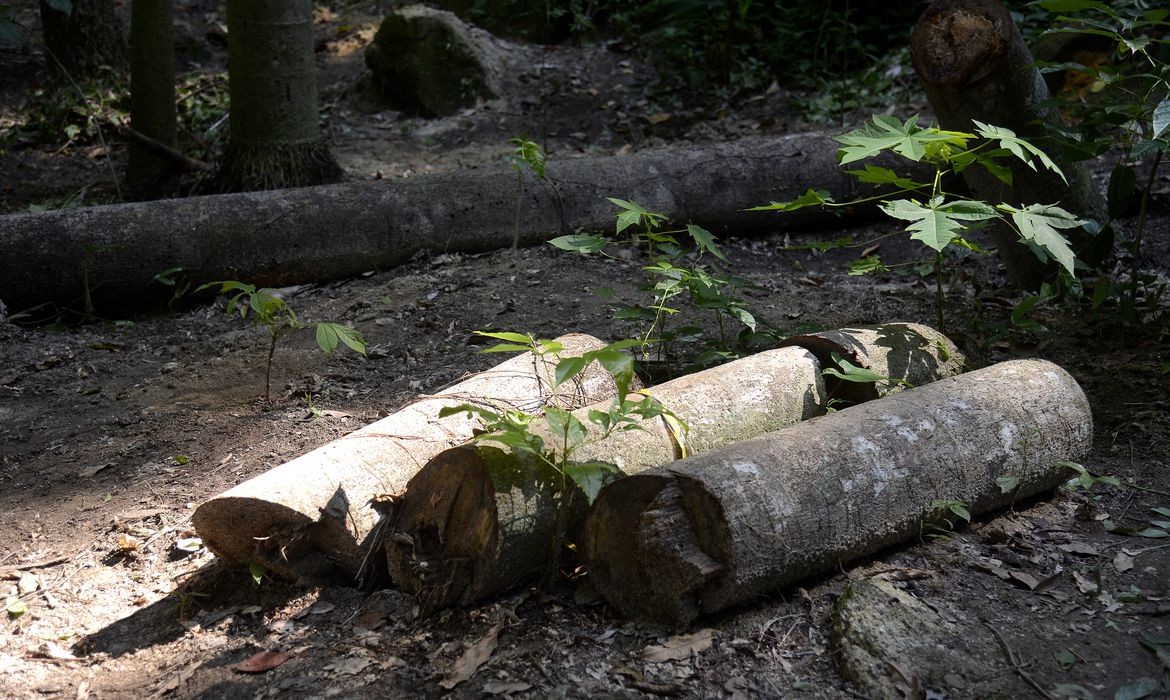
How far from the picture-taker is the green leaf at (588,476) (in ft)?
7.25

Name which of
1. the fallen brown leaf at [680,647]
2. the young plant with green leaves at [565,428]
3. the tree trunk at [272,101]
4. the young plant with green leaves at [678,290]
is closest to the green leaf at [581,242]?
the young plant with green leaves at [678,290]

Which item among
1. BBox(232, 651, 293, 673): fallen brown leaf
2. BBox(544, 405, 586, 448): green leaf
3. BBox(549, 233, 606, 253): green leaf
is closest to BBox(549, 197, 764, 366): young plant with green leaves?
BBox(549, 233, 606, 253): green leaf

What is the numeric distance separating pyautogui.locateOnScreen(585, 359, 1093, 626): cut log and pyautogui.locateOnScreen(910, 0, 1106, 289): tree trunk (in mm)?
1449

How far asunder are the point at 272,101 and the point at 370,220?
4.13 feet

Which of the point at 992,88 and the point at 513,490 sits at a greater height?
the point at 992,88

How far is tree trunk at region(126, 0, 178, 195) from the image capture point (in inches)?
250

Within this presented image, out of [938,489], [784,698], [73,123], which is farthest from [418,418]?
[73,123]

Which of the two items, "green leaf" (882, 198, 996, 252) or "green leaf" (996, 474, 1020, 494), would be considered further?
"green leaf" (996, 474, 1020, 494)

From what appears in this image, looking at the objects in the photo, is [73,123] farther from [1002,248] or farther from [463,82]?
[1002,248]

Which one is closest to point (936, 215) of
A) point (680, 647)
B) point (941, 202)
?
point (941, 202)

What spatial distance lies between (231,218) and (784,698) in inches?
165

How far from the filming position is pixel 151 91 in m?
6.57

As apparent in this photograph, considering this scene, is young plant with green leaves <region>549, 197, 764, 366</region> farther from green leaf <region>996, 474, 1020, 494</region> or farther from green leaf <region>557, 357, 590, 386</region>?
green leaf <region>996, 474, 1020, 494</region>

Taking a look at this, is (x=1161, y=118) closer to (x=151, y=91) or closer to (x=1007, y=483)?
(x=1007, y=483)
